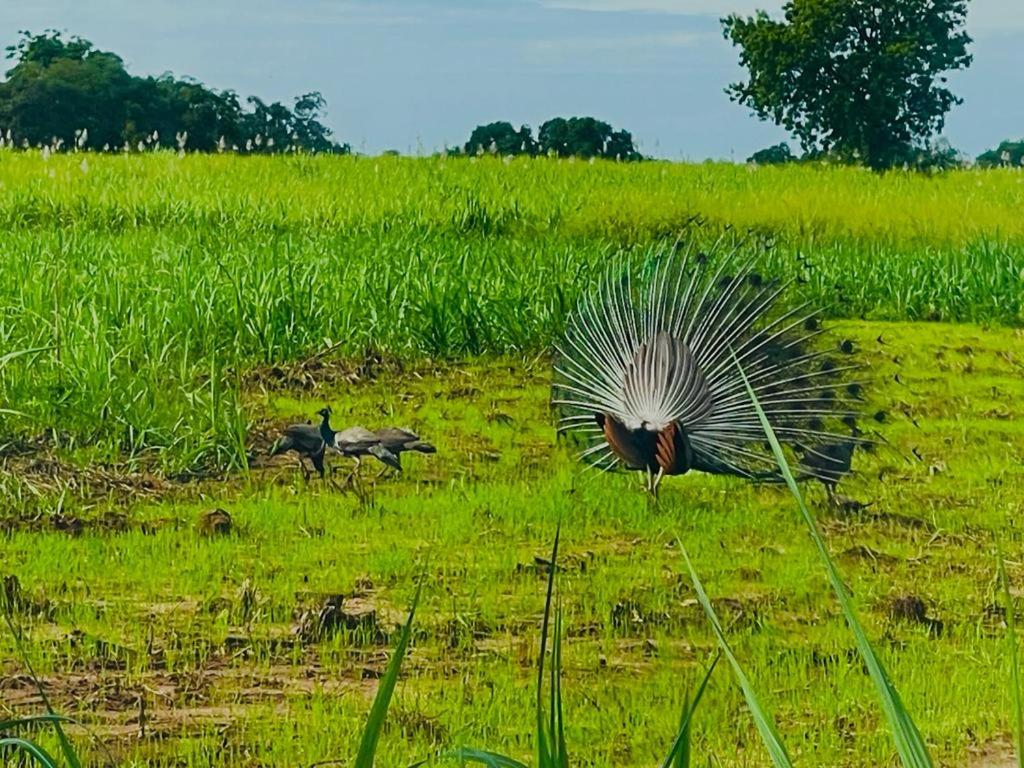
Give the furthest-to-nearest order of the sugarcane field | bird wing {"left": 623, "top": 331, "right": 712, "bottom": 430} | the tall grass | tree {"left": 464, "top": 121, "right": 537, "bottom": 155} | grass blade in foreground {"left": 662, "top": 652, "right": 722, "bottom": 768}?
tree {"left": 464, "top": 121, "right": 537, "bottom": 155}
the tall grass
bird wing {"left": 623, "top": 331, "right": 712, "bottom": 430}
the sugarcane field
grass blade in foreground {"left": 662, "top": 652, "right": 722, "bottom": 768}

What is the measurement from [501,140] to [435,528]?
18200 millimetres

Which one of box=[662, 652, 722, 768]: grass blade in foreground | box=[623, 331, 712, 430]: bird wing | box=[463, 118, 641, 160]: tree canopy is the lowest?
box=[623, 331, 712, 430]: bird wing

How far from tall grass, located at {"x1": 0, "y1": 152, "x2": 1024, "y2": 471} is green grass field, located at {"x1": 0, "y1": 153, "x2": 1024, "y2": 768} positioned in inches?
1.3

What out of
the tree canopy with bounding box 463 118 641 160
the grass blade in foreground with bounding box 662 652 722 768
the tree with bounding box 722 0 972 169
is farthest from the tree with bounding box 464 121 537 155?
the grass blade in foreground with bounding box 662 652 722 768

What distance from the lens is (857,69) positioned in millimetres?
29406

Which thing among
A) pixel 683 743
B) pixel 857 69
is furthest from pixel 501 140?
pixel 683 743

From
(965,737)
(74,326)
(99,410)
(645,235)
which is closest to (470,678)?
(965,737)

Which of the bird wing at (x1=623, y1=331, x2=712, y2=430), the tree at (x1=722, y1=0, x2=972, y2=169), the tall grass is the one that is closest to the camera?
the bird wing at (x1=623, y1=331, x2=712, y2=430)

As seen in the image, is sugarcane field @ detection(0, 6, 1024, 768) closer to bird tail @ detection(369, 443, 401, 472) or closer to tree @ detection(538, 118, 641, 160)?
bird tail @ detection(369, 443, 401, 472)

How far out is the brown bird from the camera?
505 centimetres

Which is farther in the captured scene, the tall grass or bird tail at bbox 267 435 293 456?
the tall grass

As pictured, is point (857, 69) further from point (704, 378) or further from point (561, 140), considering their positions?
point (704, 378)

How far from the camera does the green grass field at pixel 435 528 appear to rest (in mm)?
3186

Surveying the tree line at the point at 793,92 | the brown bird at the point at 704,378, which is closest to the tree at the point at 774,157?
the tree line at the point at 793,92
